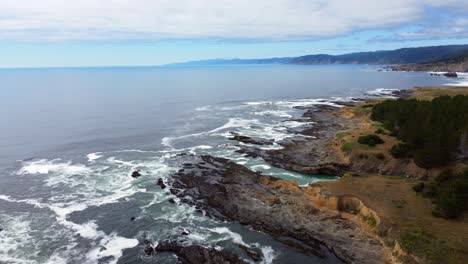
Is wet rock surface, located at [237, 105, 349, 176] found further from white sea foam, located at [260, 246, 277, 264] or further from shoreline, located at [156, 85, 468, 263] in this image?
white sea foam, located at [260, 246, 277, 264]

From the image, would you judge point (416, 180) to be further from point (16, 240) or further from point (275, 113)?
point (275, 113)

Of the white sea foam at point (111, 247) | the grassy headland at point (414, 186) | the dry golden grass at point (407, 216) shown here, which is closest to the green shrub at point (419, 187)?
the grassy headland at point (414, 186)

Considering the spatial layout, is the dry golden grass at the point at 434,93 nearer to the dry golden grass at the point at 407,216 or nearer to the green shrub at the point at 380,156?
the green shrub at the point at 380,156

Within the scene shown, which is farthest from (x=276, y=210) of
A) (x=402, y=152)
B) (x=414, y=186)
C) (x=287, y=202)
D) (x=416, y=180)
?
(x=402, y=152)

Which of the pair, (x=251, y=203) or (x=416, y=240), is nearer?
(x=416, y=240)

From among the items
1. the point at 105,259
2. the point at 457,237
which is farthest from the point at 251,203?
the point at 457,237

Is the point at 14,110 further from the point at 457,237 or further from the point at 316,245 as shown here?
the point at 457,237
